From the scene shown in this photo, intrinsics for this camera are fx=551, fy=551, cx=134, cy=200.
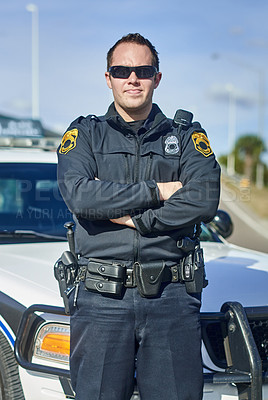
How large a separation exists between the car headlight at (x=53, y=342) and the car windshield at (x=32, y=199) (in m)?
1.23

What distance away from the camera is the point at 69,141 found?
248 cm

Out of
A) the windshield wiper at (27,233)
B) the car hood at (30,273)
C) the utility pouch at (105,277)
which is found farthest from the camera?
the windshield wiper at (27,233)

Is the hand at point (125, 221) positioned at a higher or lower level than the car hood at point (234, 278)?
higher

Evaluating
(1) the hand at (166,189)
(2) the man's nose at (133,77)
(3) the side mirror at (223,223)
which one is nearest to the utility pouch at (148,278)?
(1) the hand at (166,189)

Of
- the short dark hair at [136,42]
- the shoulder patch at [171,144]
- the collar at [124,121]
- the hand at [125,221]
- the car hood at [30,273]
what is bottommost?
the car hood at [30,273]

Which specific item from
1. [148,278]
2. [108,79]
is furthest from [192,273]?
[108,79]

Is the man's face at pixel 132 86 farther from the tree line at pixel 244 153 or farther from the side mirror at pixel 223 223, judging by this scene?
the tree line at pixel 244 153

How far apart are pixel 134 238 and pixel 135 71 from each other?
2.44ft

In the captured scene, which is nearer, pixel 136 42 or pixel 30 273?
pixel 136 42

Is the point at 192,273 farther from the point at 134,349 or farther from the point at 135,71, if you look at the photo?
the point at 135,71

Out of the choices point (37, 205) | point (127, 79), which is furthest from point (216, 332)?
point (37, 205)

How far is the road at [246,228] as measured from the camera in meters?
13.0

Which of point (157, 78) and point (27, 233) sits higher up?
point (157, 78)

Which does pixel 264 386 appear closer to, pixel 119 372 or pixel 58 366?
pixel 119 372
